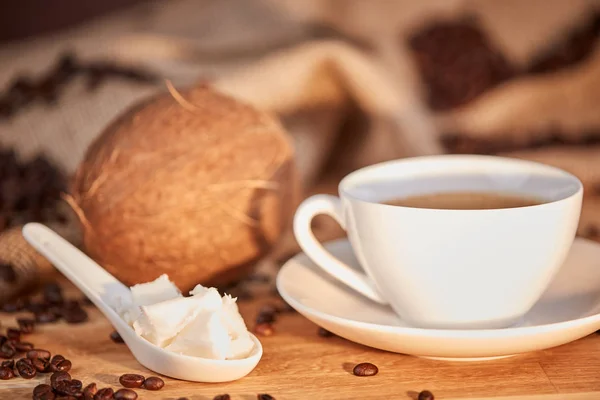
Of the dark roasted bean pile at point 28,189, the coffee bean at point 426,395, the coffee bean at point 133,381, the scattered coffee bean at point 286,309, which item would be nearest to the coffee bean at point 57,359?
the coffee bean at point 133,381

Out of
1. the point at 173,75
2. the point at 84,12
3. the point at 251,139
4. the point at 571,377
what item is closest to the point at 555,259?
the point at 571,377

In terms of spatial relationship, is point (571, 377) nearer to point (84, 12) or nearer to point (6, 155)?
point (6, 155)

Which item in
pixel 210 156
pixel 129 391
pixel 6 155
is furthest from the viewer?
pixel 6 155

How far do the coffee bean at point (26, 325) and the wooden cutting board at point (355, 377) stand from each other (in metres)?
0.06

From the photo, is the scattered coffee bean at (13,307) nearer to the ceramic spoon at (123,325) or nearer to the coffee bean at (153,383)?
the ceramic spoon at (123,325)

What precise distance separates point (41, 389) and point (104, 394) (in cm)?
8

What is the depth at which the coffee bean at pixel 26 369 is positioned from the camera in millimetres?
1046

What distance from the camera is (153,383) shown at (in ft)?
3.27

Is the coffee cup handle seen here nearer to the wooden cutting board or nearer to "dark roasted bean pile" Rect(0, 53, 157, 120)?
the wooden cutting board

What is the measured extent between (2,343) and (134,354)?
0.63ft

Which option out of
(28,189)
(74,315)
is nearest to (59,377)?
(74,315)

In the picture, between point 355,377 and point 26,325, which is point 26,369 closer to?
point 26,325

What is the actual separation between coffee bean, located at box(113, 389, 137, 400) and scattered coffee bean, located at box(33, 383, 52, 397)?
0.27 ft

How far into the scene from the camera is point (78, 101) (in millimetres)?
1848
